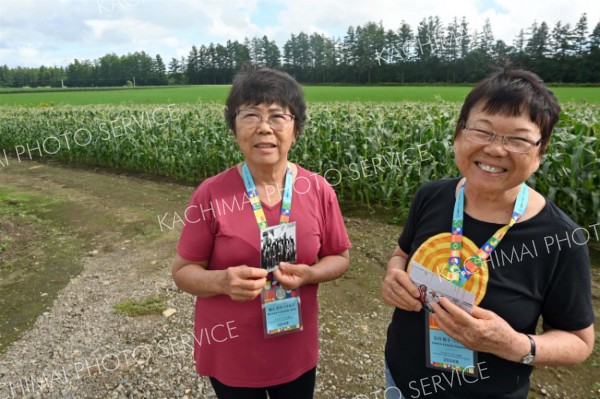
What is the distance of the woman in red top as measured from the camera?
167 cm

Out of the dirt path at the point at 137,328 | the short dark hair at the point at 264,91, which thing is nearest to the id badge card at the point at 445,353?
the short dark hair at the point at 264,91

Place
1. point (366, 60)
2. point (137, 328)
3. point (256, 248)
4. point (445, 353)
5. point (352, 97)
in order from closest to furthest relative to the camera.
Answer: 1. point (445, 353)
2. point (256, 248)
3. point (137, 328)
4. point (352, 97)
5. point (366, 60)

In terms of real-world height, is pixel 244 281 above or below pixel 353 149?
above

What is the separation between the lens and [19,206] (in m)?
8.34

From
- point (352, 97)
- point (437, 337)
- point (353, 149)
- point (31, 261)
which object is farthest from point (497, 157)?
point (352, 97)

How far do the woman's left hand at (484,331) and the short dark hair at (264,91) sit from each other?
1.02 m

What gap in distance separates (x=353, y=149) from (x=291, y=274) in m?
5.68

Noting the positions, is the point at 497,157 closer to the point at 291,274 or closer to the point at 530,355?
the point at 530,355

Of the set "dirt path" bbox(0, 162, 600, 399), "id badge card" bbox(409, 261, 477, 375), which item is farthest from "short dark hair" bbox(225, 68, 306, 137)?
"dirt path" bbox(0, 162, 600, 399)

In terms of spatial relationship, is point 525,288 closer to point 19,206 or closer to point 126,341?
point 126,341

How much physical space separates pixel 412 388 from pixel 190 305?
3.13 metres

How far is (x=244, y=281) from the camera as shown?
1.55 m

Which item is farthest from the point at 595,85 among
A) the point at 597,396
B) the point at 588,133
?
the point at 597,396

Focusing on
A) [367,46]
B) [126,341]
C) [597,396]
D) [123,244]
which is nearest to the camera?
[597,396]
